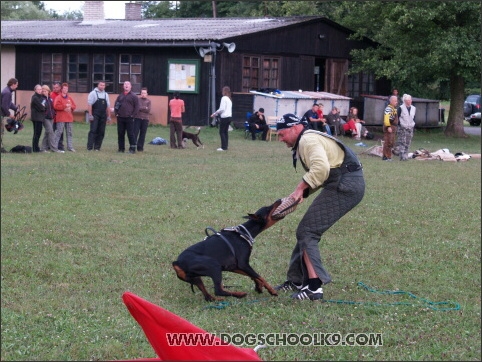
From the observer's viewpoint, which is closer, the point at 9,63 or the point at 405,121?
the point at 405,121

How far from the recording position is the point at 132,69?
1357 inches

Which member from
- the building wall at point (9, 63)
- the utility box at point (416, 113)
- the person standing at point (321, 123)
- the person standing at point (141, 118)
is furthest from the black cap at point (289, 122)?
the building wall at point (9, 63)

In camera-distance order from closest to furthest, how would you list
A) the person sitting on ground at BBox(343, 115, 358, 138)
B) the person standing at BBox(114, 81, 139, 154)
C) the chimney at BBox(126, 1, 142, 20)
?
the person standing at BBox(114, 81, 139, 154), the person sitting on ground at BBox(343, 115, 358, 138), the chimney at BBox(126, 1, 142, 20)

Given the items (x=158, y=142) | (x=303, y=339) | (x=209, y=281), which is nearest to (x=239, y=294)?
(x=209, y=281)

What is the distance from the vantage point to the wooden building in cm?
A: 3253

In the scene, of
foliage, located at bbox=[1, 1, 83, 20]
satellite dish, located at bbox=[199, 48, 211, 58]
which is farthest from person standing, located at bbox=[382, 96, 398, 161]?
foliage, located at bbox=[1, 1, 83, 20]

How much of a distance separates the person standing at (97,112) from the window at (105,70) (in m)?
13.5

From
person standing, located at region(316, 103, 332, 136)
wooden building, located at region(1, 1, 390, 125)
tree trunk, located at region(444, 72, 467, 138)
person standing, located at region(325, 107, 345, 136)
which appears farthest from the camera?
wooden building, located at region(1, 1, 390, 125)

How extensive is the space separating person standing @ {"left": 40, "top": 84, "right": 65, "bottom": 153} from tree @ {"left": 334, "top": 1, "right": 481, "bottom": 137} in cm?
1447

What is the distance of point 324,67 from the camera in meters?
38.0

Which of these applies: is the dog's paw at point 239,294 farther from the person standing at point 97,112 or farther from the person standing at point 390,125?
the person standing at point 390,125

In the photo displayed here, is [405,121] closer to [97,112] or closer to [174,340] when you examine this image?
[97,112]

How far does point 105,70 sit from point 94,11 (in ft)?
19.3

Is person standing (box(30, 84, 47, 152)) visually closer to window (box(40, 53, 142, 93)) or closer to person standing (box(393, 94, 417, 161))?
person standing (box(393, 94, 417, 161))
